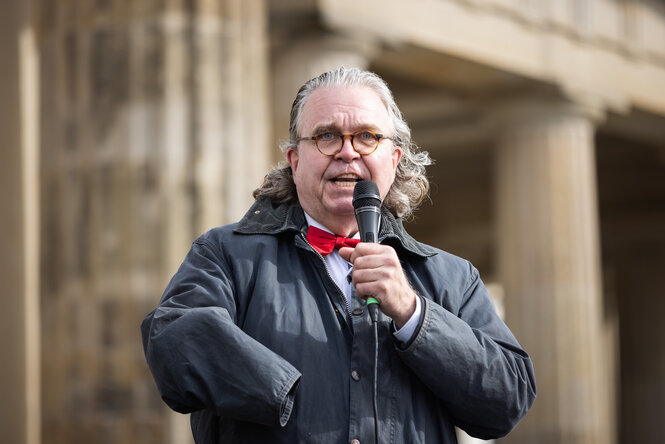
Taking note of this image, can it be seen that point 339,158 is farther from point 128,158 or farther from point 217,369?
point 128,158

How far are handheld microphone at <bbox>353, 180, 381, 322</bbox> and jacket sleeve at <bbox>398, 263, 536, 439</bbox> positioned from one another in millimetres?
224

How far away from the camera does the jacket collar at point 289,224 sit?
349 centimetres

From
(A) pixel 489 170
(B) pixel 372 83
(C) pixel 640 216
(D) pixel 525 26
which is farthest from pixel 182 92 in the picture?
(C) pixel 640 216

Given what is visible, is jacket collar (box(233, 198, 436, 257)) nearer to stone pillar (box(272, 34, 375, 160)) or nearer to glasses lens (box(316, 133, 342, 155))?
glasses lens (box(316, 133, 342, 155))

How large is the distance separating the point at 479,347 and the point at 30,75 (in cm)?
873

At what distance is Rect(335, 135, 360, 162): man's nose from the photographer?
3.44 metres

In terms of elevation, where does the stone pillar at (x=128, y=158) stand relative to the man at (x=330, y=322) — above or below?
above

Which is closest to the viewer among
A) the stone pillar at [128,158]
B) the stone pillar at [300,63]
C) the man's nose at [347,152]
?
the man's nose at [347,152]

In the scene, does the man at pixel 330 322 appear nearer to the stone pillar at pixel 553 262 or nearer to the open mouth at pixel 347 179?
the open mouth at pixel 347 179

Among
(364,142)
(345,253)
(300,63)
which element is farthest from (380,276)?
(300,63)

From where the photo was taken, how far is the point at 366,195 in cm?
329

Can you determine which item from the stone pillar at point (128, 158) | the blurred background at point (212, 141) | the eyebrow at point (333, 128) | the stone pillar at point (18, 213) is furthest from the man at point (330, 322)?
the stone pillar at point (18, 213)

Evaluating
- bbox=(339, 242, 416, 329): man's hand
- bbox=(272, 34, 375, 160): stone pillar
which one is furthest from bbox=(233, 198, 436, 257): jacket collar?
bbox=(272, 34, 375, 160): stone pillar

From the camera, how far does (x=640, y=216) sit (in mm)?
26438
